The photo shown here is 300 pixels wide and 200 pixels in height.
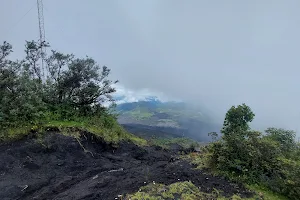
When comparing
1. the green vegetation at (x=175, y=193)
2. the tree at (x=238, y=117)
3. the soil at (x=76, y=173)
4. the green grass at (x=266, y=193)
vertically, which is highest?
the tree at (x=238, y=117)

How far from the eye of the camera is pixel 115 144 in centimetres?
1761

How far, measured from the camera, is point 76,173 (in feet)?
40.8

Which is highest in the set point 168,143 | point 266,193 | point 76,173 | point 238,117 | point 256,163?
point 238,117

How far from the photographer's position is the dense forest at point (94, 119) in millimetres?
11008

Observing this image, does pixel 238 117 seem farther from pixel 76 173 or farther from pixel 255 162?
pixel 76 173

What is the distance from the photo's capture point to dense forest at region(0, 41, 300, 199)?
11.0 meters

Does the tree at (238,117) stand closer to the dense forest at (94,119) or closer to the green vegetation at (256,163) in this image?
the dense forest at (94,119)

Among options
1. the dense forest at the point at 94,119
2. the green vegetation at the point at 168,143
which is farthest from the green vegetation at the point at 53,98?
the green vegetation at the point at 168,143

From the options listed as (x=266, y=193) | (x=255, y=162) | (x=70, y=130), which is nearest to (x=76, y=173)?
(x=70, y=130)

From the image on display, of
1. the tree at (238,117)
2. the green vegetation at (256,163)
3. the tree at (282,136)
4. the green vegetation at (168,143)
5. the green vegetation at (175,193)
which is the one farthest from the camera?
the green vegetation at (168,143)

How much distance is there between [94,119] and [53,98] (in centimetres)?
299

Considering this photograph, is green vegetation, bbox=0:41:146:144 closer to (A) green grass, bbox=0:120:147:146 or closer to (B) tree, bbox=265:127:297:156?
(A) green grass, bbox=0:120:147:146

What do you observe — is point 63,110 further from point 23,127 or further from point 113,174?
point 113,174

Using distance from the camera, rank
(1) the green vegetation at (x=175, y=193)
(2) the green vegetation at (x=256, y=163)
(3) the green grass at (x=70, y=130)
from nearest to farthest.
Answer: (1) the green vegetation at (x=175, y=193)
(2) the green vegetation at (x=256, y=163)
(3) the green grass at (x=70, y=130)
